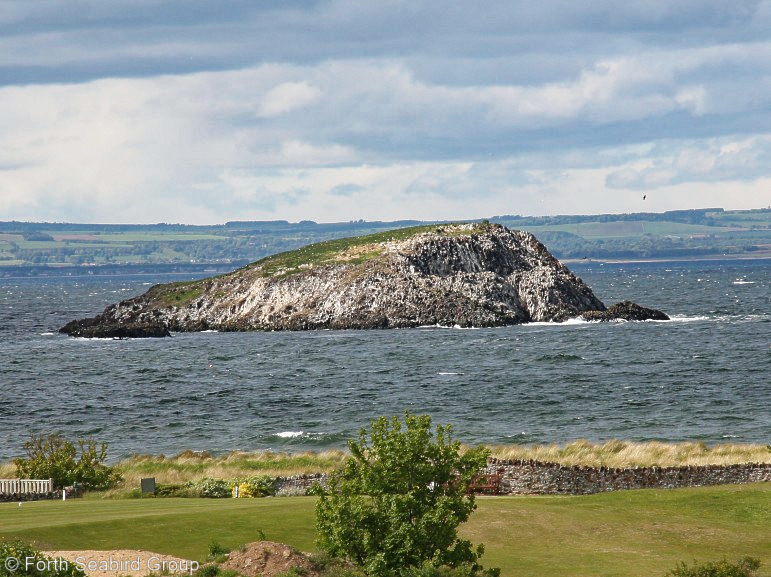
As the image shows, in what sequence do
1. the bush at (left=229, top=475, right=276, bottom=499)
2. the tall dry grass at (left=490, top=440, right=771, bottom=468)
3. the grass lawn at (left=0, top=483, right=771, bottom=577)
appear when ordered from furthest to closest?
the tall dry grass at (left=490, top=440, right=771, bottom=468) < the bush at (left=229, top=475, right=276, bottom=499) < the grass lawn at (left=0, top=483, right=771, bottom=577)

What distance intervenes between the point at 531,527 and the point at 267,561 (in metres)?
9.61

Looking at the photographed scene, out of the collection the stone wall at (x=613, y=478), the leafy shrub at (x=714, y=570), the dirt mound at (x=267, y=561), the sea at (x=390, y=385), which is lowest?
the sea at (x=390, y=385)

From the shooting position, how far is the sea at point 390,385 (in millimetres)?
71562

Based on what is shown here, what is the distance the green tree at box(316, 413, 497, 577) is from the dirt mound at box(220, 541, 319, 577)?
47.4 inches

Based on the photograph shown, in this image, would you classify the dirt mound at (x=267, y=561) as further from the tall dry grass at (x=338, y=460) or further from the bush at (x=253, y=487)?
the tall dry grass at (x=338, y=460)

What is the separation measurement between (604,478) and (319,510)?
61.3 ft

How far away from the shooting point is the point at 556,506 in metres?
39.5

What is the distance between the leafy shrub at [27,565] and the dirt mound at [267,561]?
4298 millimetres

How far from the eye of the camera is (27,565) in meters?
26.3

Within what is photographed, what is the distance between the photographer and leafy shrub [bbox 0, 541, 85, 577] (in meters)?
26.1

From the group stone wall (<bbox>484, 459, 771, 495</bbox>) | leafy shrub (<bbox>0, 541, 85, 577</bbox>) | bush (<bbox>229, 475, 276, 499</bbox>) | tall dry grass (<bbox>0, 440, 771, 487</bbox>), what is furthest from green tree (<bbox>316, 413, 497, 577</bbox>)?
tall dry grass (<bbox>0, 440, 771, 487</bbox>)

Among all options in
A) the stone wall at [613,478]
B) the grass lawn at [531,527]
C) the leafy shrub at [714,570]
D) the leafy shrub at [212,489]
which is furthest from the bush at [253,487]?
the leafy shrub at [714,570]

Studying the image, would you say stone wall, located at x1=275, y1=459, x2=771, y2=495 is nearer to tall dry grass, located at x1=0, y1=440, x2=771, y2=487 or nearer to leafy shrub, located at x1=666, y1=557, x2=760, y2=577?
tall dry grass, located at x1=0, y1=440, x2=771, y2=487

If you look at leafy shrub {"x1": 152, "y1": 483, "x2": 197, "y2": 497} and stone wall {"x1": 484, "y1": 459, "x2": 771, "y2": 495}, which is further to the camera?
leafy shrub {"x1": 152, "y1": 483, "x2": 197, "y2": 497}
